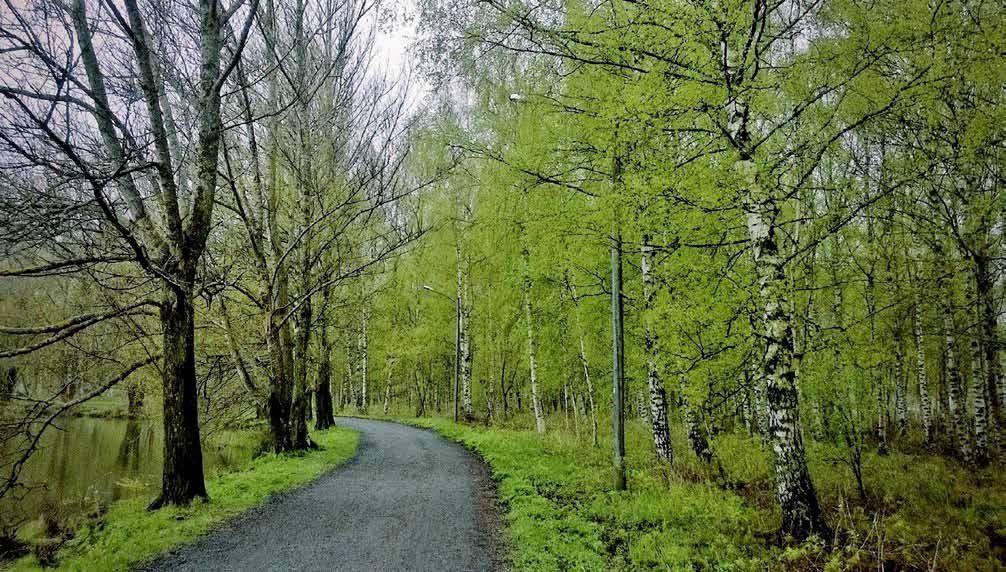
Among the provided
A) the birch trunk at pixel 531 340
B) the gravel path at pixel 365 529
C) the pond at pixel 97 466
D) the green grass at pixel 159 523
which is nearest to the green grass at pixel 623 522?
the gravel path at pixel 365 529

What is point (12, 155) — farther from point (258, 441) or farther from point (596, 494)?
point (258, 441)

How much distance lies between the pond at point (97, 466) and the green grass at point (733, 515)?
6.38 metres

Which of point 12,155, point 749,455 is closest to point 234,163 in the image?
point 12,155

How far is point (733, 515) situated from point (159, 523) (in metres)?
7.22

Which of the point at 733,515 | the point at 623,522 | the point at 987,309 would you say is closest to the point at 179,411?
the point at 623,522

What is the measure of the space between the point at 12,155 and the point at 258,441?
41.8ft

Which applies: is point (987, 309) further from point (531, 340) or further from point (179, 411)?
point (179, 411)

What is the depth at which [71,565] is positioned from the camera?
194 inches

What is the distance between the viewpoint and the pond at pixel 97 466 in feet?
27.6

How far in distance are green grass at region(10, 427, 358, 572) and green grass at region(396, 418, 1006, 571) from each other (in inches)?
156

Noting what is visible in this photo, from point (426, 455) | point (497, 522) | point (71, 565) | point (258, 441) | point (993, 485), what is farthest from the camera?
point (258, 441)

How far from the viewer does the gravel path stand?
5195 millimetres

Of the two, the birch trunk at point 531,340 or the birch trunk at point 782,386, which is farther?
the birch trunk at point 531,340

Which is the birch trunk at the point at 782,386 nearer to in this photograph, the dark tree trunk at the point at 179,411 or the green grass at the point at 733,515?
the green grass at the point at 733,515
